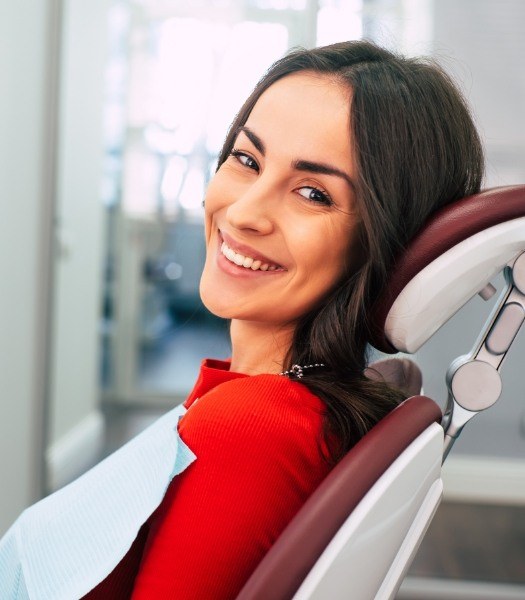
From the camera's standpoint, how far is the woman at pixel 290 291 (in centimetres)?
71

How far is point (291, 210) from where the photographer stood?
88cm

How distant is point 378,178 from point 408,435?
280 mm

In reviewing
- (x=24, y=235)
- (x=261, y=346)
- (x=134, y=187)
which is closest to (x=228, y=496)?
(x=261, y=346)

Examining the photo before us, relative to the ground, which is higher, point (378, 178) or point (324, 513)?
point (378, 178)

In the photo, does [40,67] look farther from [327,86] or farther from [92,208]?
[327,86]

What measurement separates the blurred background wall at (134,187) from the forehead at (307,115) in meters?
1.41

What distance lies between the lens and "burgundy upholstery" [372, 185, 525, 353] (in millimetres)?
805

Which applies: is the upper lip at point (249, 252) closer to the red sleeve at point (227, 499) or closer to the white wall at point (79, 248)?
the red sleeve at point (227, 499)

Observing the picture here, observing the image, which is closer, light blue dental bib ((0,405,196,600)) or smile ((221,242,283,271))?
light blue dental bib ((0,405,196,600))

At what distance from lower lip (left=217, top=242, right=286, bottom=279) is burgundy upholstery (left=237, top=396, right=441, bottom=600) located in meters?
0.25

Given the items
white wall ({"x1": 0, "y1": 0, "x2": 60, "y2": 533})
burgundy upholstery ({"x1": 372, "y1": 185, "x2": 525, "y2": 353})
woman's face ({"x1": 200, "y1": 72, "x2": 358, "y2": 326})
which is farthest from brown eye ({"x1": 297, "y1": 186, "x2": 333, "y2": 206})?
white wall ({"x1": 0, "y1": 0, "x2": 60, "y2": 533})

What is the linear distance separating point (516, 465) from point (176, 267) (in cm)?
145

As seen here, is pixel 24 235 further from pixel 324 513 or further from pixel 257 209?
pixel 324 513

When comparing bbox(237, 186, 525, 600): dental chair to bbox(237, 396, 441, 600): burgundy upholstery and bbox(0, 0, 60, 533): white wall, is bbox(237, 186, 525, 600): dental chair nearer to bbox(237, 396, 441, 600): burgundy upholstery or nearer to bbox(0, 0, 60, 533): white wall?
bbox(237, 396, 441, 600): burgundy upholstery
